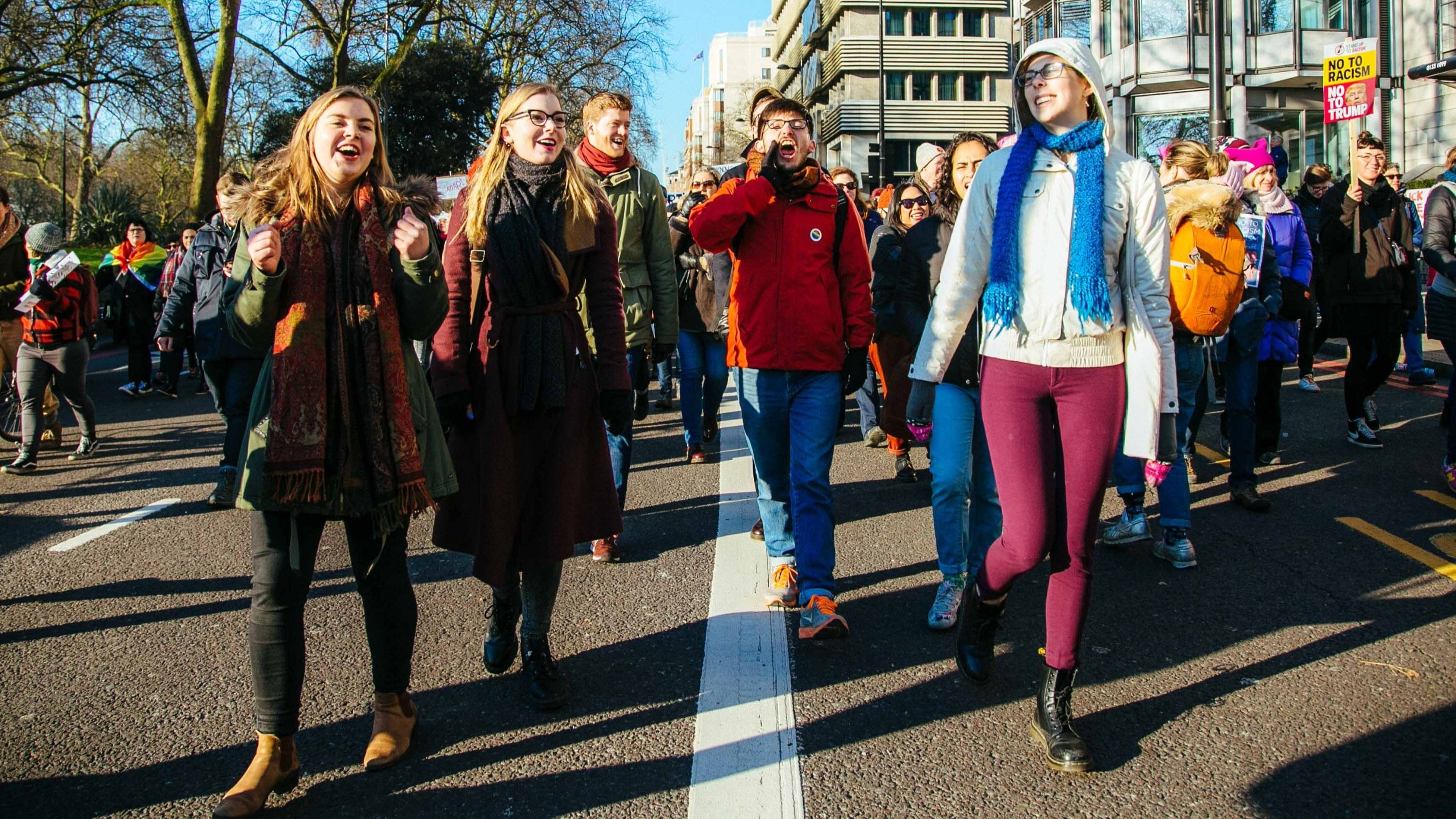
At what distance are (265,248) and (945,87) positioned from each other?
206 feet

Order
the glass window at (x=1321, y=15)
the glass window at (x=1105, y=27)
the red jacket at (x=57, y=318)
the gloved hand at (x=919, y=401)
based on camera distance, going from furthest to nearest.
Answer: the glass window at (x=1105, y=27), the glass window at (x=1321, y=15), the red jacket at (x=57, y=318), the gloved hand at (x=919, y=401)

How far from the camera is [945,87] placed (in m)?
62.0

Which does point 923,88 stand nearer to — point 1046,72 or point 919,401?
point 919,401

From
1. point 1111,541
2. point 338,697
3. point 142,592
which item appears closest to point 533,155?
point 338,697

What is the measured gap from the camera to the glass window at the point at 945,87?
6194 centimetres

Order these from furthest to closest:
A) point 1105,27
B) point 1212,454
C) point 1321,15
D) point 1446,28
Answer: point 1105,27, point 1321,15, point 1446,28, point 1212,454

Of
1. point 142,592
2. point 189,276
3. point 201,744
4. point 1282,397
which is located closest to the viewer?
point 201,744

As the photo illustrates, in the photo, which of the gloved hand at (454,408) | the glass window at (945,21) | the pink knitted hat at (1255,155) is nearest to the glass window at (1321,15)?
the pink knitted hat at (1255,155)

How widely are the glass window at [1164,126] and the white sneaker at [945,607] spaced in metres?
31.2

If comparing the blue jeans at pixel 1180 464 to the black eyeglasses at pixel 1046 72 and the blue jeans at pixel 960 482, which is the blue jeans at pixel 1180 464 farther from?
the black eyeglasses at pixel 1046 72

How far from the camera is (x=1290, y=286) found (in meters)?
6.72

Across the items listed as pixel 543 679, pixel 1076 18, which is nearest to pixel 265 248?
pixel 543 679

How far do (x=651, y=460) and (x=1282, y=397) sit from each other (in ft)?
18.7

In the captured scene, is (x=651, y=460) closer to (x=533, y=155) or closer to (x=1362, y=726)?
(x=533, y=155)
